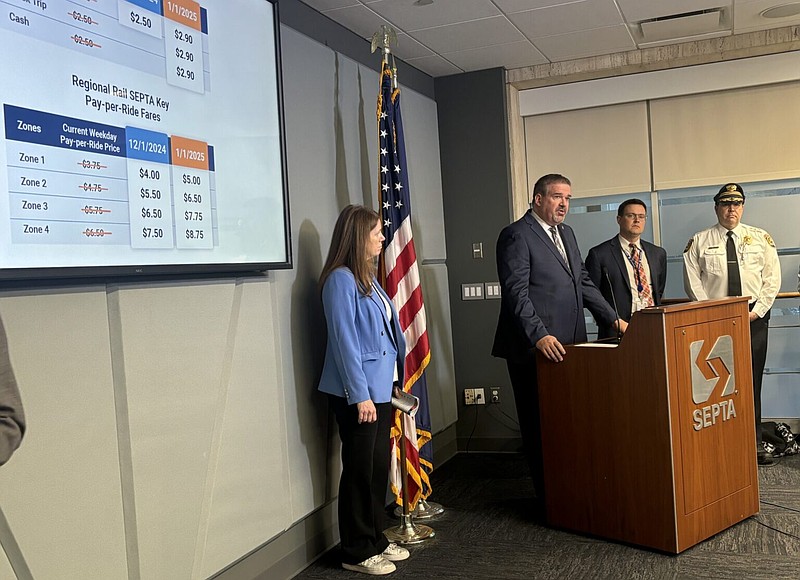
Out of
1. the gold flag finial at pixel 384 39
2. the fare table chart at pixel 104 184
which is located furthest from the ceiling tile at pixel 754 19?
the fare table chart at pixel 104 184

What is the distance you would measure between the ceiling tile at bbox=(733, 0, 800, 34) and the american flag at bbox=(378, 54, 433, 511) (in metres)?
2.13

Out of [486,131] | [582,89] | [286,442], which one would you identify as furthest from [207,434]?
[582,89]

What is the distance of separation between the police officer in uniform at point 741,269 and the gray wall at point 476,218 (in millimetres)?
1337

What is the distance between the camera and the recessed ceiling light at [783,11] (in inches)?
181

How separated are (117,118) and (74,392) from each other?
0.85m

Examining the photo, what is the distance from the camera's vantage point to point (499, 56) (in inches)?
207

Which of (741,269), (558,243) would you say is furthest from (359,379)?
(741,269)

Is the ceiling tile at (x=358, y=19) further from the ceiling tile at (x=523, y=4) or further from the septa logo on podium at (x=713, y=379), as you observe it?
the septa logo on podium at (x=713, y=379)

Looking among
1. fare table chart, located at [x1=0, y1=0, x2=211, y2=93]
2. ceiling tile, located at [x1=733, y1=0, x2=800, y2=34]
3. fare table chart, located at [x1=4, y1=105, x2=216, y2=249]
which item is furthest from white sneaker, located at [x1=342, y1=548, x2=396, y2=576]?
ceiling tile, located at [x1=733, y1=0, x2=800, y2=34]

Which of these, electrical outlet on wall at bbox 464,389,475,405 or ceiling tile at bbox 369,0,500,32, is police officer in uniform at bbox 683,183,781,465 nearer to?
electrical outlet on wall at bbox 464,389,475,405

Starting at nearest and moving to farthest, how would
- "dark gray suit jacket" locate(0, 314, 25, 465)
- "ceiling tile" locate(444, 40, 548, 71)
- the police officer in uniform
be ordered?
"dark gray suit jacket" locate(0, 314, 25, 465) → the police officer in uniform → "ceiling tile" locate(444, 40, 548, 71)

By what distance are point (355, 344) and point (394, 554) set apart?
3.22 ft

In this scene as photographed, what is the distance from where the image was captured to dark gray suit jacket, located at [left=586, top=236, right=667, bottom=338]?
4.96 m

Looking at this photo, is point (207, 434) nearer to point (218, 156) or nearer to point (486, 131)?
point (218, 156)
